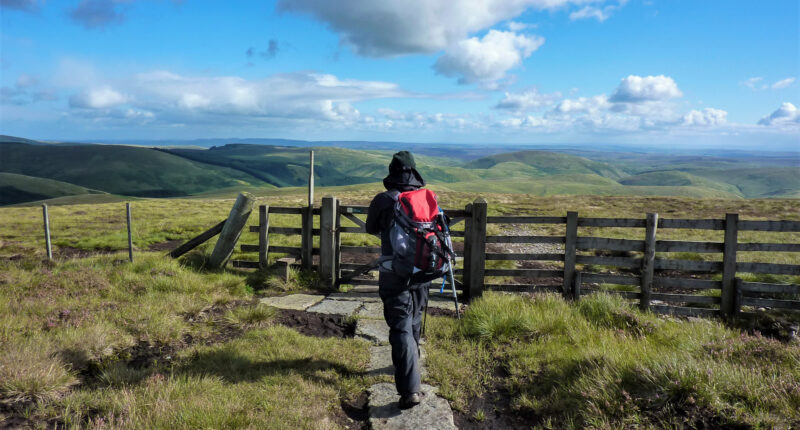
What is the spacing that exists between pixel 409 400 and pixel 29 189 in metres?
231

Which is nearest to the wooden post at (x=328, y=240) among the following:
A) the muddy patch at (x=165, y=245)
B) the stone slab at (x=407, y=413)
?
the stone slab at (x=407, y=413)

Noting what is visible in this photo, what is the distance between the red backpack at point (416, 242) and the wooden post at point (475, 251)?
14.2ft

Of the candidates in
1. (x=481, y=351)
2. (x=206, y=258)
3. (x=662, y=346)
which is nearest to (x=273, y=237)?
(x=206, y=258)

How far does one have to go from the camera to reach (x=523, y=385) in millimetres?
5426

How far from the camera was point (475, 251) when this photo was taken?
369 inches

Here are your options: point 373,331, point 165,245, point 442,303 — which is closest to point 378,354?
point 373,331

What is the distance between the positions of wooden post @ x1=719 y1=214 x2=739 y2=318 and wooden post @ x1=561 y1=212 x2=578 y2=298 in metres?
2.77

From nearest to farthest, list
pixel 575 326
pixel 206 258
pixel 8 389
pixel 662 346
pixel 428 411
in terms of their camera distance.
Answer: pixel 8 389 → pixel 428 411 → pixel 662 346 → pixel 575 326 → pixel 206 258

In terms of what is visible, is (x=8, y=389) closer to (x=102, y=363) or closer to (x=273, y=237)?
(x=102, y=363)

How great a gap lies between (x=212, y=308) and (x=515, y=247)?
45.1 ft

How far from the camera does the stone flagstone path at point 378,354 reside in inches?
183

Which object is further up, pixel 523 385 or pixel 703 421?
pixel 703 421

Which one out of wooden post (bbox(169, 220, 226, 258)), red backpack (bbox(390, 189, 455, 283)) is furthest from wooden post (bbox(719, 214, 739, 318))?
wooden post (bbox(169, 220, 226, 258))

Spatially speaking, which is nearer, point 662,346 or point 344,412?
point 344,412
